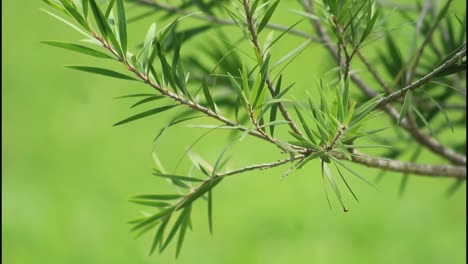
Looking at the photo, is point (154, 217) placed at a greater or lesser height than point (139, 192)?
lesser

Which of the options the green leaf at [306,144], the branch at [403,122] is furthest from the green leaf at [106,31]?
the branch at [403,122]

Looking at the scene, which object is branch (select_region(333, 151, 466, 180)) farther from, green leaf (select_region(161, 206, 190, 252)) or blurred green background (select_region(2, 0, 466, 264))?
blurred green background (select_region(2, 0, 466, 264))

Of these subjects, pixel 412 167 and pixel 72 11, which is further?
pixel 412 167

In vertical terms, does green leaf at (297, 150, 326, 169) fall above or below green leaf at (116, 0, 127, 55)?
below

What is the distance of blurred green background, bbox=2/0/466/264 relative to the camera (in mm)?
1725

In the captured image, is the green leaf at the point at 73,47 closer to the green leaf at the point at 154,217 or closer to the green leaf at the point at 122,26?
the green leaf at the point at 122,26

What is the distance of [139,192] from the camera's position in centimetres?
189

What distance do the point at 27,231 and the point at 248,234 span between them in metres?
0.51

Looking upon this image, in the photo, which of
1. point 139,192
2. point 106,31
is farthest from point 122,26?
point 139,192

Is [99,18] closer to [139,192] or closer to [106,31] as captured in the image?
[106,31]

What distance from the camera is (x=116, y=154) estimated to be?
2082mm

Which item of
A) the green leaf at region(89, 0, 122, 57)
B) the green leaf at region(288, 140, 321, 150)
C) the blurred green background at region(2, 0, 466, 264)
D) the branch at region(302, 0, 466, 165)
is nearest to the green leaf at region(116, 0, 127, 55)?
the green leaf at region(89, 0, 122, 57)

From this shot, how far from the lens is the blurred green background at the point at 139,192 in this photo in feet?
5.66

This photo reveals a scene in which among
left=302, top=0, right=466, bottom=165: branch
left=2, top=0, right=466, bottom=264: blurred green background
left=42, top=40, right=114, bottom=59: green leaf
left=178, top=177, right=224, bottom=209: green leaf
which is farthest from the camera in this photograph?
left=2, top=0, right=466, bottom=264: blurred green background
